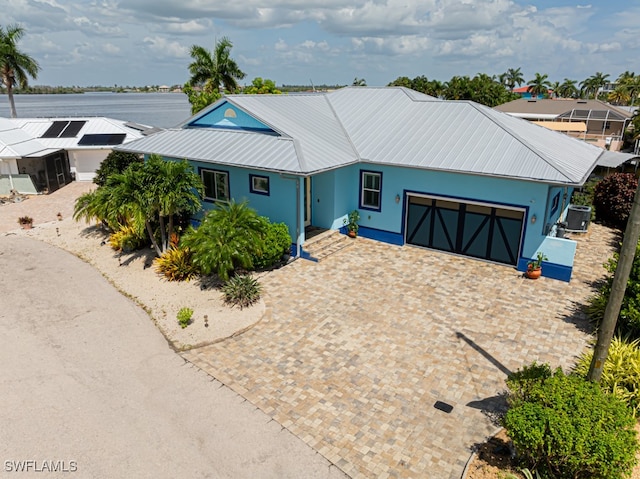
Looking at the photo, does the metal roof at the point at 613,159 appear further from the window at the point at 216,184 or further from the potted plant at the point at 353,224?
the window at the point at 216,184

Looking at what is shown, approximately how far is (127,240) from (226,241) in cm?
617

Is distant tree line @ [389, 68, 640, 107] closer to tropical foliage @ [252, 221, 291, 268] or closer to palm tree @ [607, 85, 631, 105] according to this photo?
palm tree @ [607, 85, 631, 105]

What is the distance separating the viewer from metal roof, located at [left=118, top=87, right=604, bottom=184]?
16016mm

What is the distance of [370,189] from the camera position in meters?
19.2

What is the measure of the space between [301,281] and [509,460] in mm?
8924

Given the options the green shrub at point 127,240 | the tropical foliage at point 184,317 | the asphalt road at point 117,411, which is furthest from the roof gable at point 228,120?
the asphalt road at point 117,411

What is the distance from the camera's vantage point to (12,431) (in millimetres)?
8781

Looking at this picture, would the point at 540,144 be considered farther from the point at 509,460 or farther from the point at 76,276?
the point at 76,276

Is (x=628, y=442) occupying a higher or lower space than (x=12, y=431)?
higher

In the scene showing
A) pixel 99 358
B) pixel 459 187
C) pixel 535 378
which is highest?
pixel 459 187

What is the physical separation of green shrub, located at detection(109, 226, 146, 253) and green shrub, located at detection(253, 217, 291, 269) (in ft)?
18.8

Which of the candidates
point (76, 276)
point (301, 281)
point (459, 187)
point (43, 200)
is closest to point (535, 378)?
point (301, 281)

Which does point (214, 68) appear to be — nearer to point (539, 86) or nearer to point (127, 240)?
point (127, 240)

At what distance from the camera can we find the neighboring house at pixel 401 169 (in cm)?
1577
